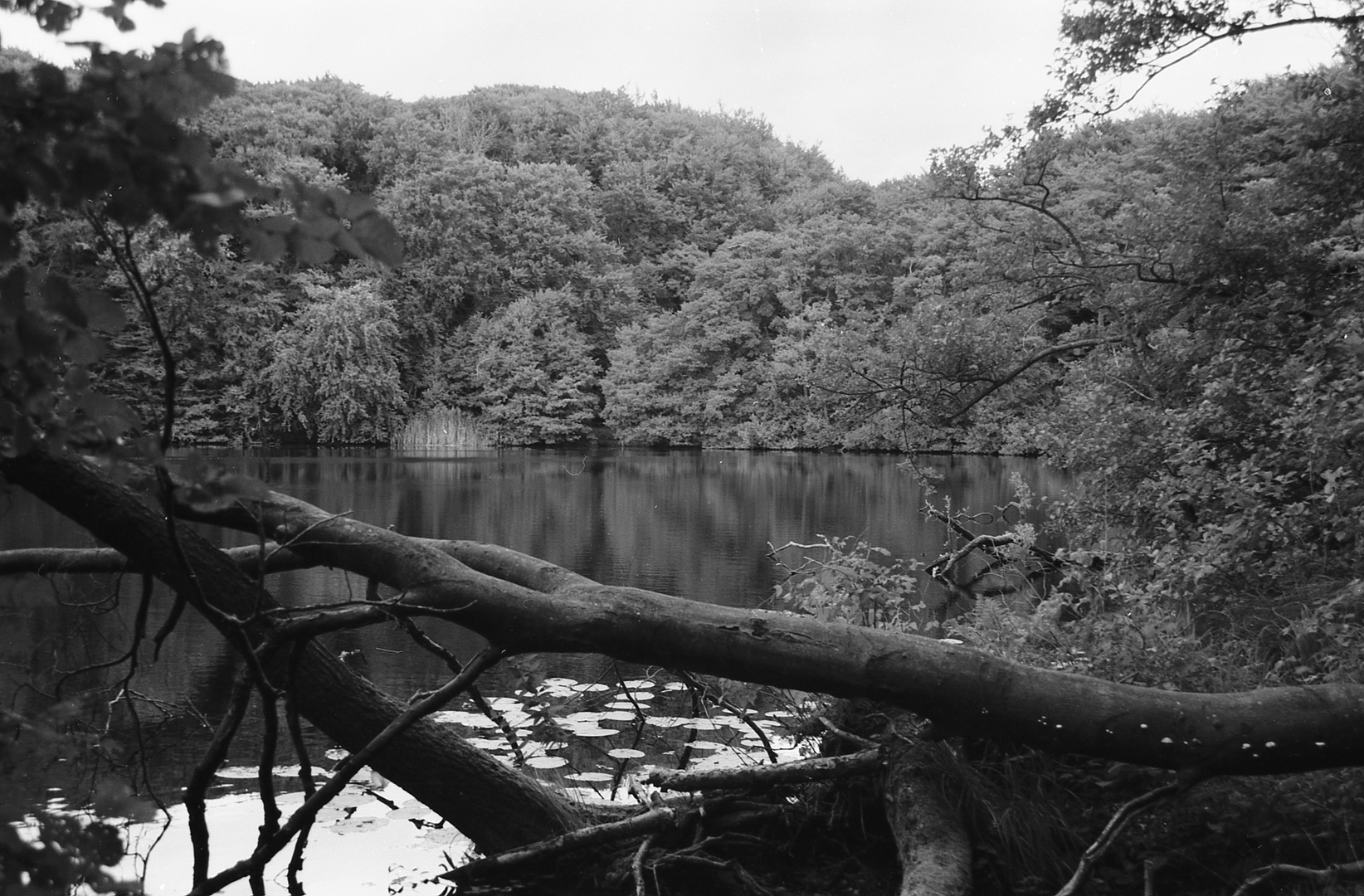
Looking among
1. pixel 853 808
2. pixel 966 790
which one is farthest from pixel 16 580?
pixel 966 790

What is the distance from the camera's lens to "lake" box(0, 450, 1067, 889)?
5.40 m

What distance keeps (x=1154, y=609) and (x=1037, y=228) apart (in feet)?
14.1

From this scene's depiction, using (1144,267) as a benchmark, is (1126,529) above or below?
below

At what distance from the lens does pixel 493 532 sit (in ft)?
51.3

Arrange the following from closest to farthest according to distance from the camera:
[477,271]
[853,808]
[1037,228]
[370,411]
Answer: [853,808]
[1037,228]
[370,411]
[477,271]

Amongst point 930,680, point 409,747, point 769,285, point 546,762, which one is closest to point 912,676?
point 930,680

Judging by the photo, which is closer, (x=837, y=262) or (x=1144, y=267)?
(x=1144, y=267)

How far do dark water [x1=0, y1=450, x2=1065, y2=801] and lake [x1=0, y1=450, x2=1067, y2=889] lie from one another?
35mm

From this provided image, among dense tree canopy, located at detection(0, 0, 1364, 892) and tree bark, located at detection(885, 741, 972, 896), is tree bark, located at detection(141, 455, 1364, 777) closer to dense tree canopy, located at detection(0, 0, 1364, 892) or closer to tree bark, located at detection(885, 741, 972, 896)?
dense tree canopy, located at detection(0, 0, 1364, 892)

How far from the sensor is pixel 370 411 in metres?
37.4

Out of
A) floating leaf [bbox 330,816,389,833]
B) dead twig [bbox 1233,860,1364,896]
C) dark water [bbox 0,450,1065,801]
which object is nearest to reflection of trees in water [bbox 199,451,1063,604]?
dark water [bbox 0,450,1065,801]

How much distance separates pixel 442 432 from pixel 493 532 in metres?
27.4

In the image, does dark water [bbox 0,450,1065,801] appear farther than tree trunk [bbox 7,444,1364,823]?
Yes

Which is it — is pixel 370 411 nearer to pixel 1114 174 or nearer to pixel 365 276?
pixel 365 276
